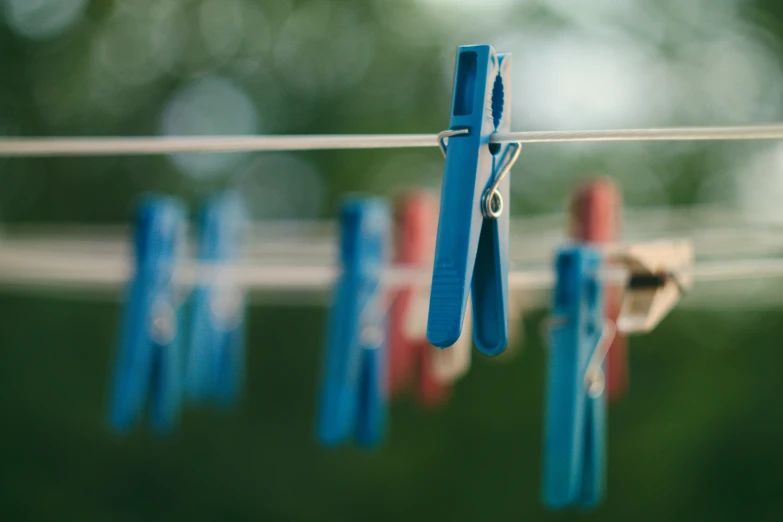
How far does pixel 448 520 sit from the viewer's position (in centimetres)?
435

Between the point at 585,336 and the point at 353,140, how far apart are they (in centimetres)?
43

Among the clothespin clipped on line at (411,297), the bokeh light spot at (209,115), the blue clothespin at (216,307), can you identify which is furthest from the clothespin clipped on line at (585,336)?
the bokeh light spot at (209,115)

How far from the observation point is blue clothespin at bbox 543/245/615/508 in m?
1.04

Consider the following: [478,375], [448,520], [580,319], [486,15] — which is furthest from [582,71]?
[580,319]

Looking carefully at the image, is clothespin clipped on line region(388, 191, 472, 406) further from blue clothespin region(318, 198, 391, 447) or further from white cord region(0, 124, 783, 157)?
white cord region(0, 124, 783, 157)

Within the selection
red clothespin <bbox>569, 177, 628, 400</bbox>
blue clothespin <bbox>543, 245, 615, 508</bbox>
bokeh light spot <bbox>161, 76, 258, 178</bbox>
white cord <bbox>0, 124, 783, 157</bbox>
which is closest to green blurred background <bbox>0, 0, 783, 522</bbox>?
bokeh light spot <bbox>161, 76, 258, 178</bbox>

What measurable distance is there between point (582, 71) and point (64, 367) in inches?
124

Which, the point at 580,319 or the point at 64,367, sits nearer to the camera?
the point at 580,319

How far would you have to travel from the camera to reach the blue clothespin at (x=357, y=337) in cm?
137

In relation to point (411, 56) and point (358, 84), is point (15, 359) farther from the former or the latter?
point (411, 56)

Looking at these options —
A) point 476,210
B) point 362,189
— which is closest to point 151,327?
point 476,210

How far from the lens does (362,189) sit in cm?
493

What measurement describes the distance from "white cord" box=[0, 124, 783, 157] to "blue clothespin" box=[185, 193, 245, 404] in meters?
0.66

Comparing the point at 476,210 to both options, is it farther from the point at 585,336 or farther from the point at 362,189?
the point at 362,189
